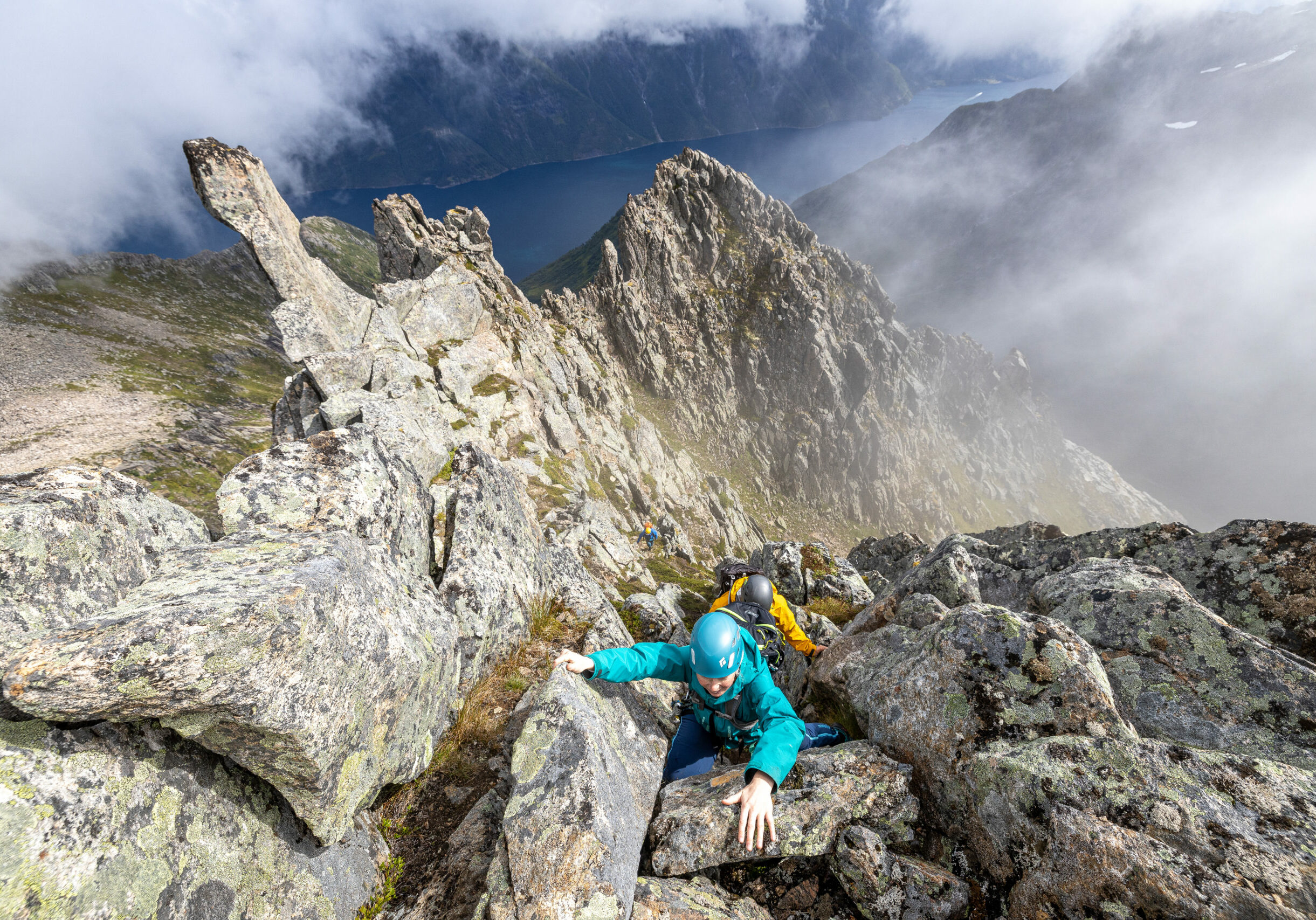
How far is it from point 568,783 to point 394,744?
277 cm

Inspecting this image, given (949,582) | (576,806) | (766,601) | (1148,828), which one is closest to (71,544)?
(576,806)

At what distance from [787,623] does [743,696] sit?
4491 mm

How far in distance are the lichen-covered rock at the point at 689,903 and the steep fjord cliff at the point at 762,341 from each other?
104509 millimetres

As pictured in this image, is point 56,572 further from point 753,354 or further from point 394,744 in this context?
point 753,354

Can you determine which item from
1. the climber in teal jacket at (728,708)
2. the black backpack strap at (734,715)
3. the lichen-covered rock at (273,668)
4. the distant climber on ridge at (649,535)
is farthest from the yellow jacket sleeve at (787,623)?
the distant climber on ridge at (649,535)

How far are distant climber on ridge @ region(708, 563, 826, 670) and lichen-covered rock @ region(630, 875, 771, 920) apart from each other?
4379mm

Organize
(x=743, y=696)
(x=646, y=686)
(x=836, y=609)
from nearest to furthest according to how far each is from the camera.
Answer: (x=743, y=696), (x=646, y=686), (x=836, y=609)

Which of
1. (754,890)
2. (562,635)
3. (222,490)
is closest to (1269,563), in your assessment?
(754,890)

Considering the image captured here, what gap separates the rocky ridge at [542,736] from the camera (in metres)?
4.60

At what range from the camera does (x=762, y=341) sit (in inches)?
4574

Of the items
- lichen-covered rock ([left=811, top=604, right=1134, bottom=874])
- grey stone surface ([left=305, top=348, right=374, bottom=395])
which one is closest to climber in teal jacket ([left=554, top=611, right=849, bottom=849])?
lichen-covered rock ([left=811, top=604, right=1134, bottom=874])

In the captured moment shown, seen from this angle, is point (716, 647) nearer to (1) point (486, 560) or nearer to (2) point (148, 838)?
(2) point (148, 838)

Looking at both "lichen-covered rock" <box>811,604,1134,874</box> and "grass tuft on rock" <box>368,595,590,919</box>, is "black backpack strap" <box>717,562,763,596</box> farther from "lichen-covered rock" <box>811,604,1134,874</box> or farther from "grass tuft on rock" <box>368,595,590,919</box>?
"grass tuft on rock" <box>368,595,590,919</box>

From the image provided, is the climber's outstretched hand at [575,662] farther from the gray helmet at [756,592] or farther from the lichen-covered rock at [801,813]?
the gray helmet at [756,592]
